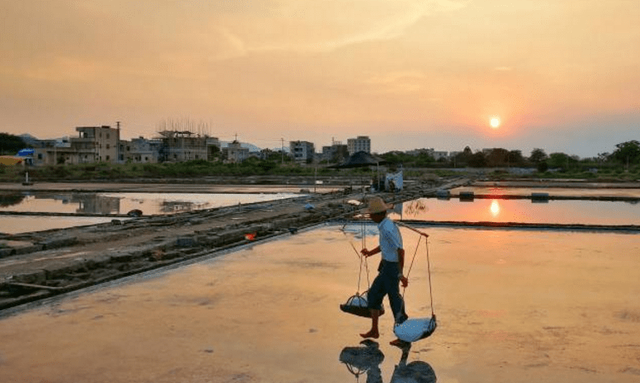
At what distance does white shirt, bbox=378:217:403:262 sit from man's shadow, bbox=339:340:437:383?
82cm

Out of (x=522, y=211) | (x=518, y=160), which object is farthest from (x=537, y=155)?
(x=522, y=211)

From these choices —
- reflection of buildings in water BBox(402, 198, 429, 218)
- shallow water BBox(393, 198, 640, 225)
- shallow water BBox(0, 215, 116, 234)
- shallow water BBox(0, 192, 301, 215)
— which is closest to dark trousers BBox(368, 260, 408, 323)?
shallow water BBox(393, 198, 640, 225)

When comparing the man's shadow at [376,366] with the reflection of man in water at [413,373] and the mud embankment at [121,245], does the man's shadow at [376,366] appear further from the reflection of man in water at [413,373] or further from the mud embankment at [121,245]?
the mud embankment at [121,245]

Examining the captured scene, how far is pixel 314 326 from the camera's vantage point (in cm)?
588

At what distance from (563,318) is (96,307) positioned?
5206 millimetres

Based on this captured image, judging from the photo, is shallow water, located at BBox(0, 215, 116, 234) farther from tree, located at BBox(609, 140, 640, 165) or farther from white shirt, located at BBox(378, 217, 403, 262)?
tree, located at BBox(609, 140, 640, 165)

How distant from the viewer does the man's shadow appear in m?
4.45

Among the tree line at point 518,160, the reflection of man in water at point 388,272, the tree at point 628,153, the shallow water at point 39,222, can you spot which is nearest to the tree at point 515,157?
the tree line at point 518,160

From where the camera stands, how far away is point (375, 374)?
4.54 meters

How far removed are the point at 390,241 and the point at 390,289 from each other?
1.52ft

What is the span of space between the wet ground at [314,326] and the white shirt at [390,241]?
0.82 m

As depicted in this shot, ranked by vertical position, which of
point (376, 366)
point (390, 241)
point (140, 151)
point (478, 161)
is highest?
point (140, 151)

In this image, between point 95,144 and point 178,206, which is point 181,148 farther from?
point 178,206

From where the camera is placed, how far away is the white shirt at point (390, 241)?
5.30 meters
